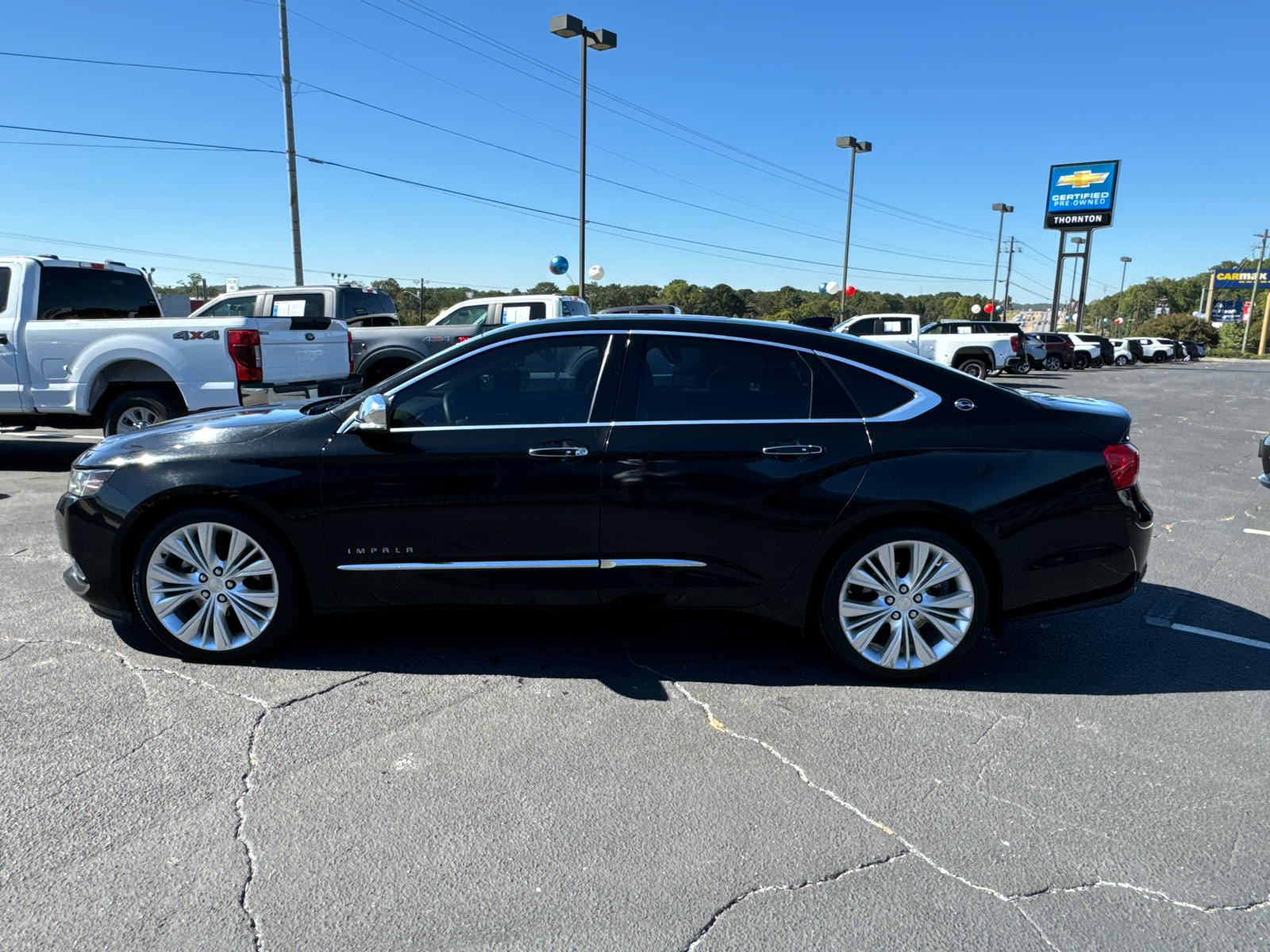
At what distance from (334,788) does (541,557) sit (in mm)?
1284

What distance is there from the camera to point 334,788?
3.03m

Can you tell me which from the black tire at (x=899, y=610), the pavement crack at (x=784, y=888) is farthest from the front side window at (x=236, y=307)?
the pavement crack at (x=784, y=888)

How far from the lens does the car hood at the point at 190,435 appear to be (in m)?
4.02

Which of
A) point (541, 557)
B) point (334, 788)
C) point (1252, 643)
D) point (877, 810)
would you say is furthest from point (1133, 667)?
point (334, 788)

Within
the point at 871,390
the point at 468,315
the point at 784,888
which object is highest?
the point at 468,315

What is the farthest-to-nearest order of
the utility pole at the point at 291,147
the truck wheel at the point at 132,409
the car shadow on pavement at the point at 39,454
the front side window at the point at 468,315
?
the utility pole at the point at 291,147, the front side window at the point at 468,315, the car shadow on pavement at the point at 39,454, the truck wheel at the point at 132,409

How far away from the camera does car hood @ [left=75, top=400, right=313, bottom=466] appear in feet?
13.2

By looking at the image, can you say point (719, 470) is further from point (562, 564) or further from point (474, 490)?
point (474, 490)

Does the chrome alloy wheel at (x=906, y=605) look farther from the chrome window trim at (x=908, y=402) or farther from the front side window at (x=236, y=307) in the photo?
the front side window at (x=236, y=307)

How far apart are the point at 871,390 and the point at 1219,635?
2356 mm

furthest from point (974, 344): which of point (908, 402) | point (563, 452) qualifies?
point (563, 452)

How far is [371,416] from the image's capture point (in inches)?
151

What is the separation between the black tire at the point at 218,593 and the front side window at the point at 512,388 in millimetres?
896

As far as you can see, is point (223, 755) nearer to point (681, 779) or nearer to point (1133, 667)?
point (681, 779)
